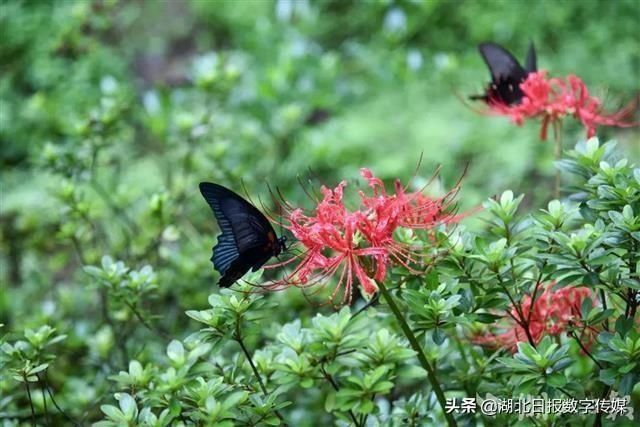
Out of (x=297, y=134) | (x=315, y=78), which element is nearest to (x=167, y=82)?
(x=315, y=78)

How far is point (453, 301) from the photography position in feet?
3.83

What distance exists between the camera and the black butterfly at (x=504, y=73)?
→ 1633 mm

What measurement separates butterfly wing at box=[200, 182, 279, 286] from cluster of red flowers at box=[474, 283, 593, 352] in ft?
1.57

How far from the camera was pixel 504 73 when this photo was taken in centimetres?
165

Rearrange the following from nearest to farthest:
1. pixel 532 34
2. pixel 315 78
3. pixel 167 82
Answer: pixel 315 78
pixel 532 34
pixel 167 82

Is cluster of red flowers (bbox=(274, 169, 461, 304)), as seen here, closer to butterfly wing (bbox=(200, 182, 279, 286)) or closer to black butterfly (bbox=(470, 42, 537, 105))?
butterfly wing (bbox=(200, 182, 279, 286))

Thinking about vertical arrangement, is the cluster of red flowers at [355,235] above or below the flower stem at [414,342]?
above

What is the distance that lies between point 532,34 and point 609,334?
2.65 meters

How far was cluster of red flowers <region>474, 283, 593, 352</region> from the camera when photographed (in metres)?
1.42

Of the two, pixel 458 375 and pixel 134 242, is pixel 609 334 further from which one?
pixel 134 242

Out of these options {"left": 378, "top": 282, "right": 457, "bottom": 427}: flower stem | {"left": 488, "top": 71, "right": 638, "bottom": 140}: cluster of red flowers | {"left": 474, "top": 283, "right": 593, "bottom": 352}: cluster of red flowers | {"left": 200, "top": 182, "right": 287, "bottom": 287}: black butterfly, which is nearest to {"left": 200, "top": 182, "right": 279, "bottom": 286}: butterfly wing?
{"left": 200, "top": 182, "right": 287, "bottom": 287}: black butterfly

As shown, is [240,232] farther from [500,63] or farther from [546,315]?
[500,63]

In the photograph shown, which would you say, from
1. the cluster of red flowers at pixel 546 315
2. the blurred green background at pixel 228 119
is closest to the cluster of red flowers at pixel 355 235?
the cluster of red flowers at pixel 546 315

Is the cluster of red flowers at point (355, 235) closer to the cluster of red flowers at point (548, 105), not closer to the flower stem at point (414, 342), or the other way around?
the flower stem at point (414, 342)
